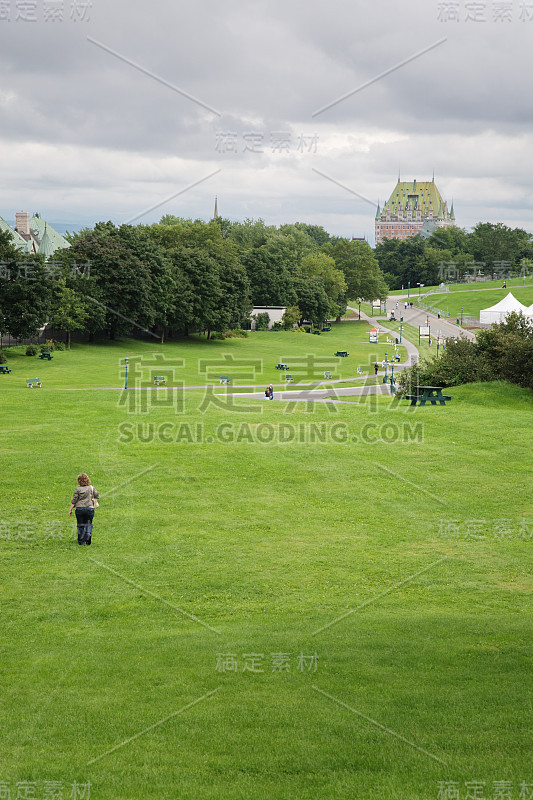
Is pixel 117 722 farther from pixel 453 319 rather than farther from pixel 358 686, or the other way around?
pixel 453 319

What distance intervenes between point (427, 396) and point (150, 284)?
49179mm

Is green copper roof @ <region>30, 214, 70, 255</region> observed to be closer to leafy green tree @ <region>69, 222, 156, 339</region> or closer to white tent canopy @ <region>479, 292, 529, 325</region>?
leafy green tree @ <region>69, 222, 156, 339</region>

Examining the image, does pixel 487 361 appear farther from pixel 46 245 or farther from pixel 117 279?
pixel 46 245

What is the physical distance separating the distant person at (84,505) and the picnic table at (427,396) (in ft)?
78.4

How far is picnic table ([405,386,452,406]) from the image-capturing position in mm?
37938

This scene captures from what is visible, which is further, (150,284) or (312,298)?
(312,298)

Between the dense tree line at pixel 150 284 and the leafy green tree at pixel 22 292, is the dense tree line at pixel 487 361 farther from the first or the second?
the dense tree line at pixel 150 284

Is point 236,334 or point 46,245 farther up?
point 46,245

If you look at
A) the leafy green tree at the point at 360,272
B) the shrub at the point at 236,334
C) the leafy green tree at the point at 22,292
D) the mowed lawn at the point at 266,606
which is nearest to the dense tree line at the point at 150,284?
the leafy green tree at the point at 22,292

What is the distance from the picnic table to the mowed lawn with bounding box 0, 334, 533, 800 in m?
4.56

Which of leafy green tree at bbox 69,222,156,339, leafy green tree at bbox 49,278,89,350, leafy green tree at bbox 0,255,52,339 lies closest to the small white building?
leafy green tree at bbox 69,222,156,339

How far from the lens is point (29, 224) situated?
5714 inches

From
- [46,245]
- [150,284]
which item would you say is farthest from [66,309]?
[46,245]

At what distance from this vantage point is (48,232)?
430ft
